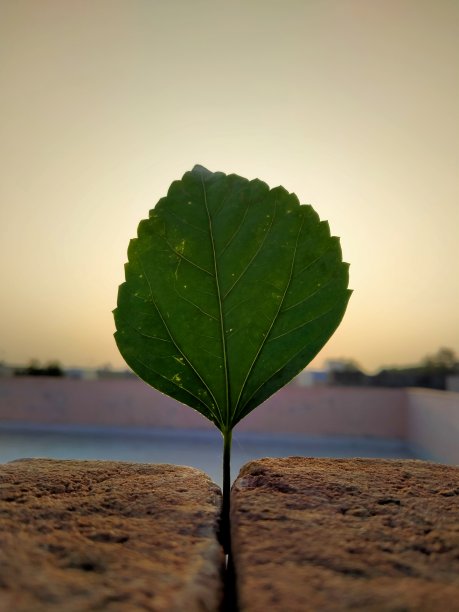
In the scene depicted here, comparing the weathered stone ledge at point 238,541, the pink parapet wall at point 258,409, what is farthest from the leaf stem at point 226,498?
the pink parapet wall at point 258,409

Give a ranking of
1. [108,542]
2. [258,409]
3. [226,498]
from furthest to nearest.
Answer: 1. [258,409]
2. [226,498]
3. [108,542]

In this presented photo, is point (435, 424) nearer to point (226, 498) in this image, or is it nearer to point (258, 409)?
point (258, 409)

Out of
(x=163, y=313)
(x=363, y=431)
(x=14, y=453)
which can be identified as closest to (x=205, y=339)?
(x=163, y=313)

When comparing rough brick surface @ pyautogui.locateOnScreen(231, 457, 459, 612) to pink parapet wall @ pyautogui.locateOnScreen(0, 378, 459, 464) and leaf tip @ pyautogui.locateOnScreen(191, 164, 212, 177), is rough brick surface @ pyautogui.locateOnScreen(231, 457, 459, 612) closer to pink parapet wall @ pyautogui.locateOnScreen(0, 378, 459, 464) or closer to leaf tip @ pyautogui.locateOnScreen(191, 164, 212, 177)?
leaf tip @ pyautogui.locateOnScreen(191, 164, 212, 177)

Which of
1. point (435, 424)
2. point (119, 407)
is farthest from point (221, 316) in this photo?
point (119, 407)

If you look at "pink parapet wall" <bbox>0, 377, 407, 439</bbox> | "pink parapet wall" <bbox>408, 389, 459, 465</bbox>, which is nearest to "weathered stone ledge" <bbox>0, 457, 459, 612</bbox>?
"pink parapet wall" <bbox>408, 389, 459, 465</bbox>
